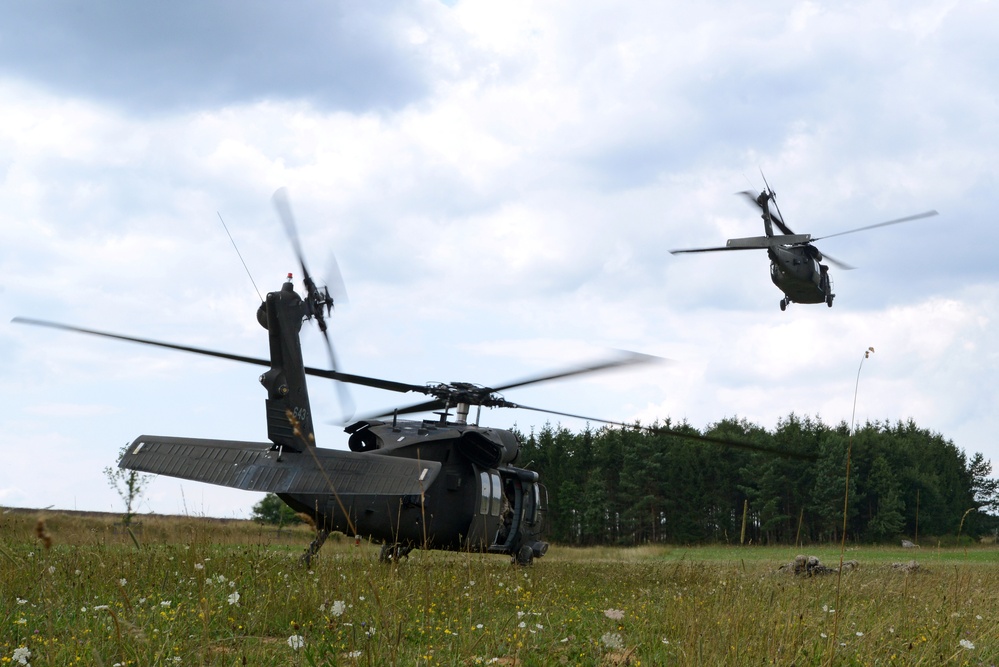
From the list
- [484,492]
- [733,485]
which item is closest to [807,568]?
[484,492]

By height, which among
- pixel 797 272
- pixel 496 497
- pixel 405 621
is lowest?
pixel 405 621

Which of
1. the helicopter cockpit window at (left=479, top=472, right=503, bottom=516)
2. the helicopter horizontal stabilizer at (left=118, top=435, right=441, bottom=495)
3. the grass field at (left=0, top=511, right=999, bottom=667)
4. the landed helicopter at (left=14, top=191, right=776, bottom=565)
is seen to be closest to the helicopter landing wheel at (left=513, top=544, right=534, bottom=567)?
the landed helicopter at (left=14, top=191, right=776, bottom=565)

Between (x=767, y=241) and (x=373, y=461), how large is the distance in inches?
1036

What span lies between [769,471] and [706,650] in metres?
59.3

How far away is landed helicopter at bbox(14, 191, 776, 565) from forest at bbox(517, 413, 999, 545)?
51.4 metres

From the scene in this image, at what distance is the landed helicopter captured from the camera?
10.6m

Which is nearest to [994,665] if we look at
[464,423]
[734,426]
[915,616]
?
[915,616]

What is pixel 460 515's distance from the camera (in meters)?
13.5

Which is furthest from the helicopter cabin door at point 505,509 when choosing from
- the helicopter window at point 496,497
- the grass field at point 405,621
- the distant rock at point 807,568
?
the distant rock at point 807,568

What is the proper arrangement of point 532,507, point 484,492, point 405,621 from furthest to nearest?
1. point 532,507
2. point 484,492
3. point 405,621

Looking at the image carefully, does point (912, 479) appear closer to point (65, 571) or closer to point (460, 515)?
point (460, 515)

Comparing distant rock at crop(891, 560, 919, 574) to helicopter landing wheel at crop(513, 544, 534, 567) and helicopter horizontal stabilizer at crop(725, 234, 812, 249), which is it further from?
helicopter horizontal stabilizer at crop(725, 234, 812, 249)

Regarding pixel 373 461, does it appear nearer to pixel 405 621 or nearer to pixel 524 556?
pixel 405 621

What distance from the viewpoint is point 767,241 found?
33062mm
